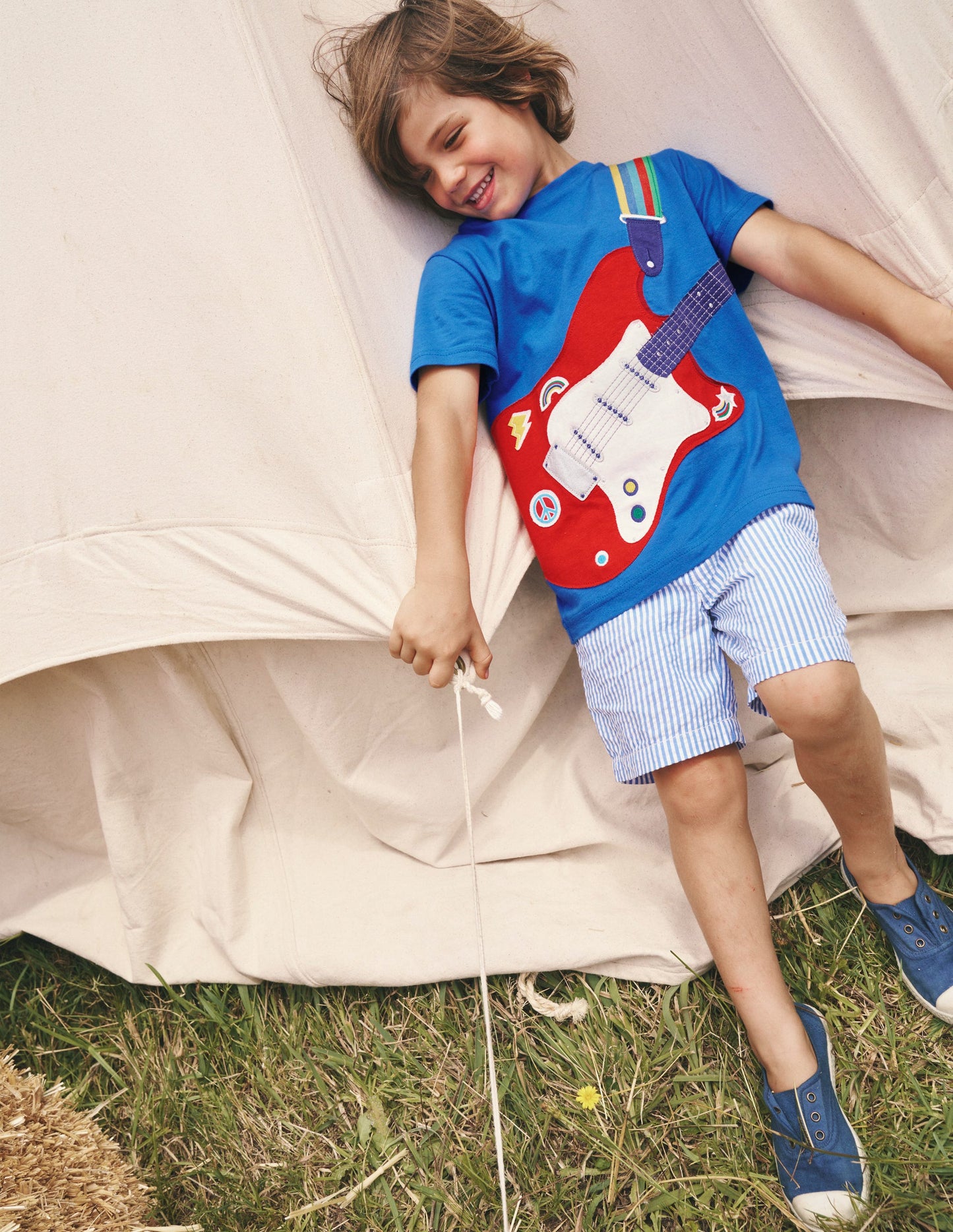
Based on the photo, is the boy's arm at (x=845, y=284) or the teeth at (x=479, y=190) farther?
the teeth at (x=479, y=190)

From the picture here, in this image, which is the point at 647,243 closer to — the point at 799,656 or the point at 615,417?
the point at 615,417

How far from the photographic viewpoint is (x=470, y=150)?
109 centimetres

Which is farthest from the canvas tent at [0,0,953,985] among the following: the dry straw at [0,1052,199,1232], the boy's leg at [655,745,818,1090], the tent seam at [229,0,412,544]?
the dry straw at [0,1052,199,1232]

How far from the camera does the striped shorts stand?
38.5 inches

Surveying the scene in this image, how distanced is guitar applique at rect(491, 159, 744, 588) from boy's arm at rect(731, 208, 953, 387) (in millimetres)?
61

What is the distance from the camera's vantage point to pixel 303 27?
3.69ft

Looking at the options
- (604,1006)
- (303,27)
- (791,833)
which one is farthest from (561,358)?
(604,1006)

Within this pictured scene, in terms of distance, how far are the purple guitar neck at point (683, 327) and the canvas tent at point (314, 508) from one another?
0.10m

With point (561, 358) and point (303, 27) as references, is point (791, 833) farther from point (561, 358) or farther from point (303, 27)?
point (303, 27)

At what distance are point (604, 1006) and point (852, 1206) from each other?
0.32 m

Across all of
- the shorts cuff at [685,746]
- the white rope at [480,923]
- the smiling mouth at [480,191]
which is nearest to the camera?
the white rope at [480,923]

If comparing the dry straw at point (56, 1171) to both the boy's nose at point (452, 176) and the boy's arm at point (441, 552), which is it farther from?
the boy's nose at point (452, 176)

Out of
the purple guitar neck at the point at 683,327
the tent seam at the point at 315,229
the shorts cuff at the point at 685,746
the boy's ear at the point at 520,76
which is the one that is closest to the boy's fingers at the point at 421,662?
the tent seam at the point at 315,229

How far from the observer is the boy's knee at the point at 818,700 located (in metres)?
0.95
